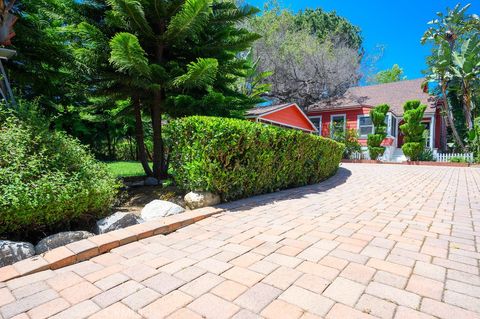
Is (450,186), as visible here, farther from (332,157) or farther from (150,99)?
(150,99)

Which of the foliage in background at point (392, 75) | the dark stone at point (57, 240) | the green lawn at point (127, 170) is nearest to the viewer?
the dark stone at point (57, 240)

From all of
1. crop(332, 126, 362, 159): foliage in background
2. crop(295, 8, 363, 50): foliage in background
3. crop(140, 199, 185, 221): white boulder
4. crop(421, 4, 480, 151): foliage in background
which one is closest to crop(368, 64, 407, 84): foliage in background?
crop(295, 8, 363, 50): foliage in background

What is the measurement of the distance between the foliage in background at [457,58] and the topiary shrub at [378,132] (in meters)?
3.78

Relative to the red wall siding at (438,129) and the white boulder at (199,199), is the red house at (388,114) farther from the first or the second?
the white boulder at (199,199)

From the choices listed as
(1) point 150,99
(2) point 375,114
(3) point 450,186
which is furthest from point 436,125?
(1) point 150,99

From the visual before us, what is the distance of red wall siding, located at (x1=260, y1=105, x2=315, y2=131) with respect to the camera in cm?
1515

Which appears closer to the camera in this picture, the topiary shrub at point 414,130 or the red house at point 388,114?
the topiary shrub at point 414,130

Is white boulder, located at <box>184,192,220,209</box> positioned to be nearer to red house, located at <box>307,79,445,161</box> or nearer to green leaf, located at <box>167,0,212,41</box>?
green leaf, located at <box>167,0,212,41</box>

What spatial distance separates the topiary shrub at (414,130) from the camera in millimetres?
15320

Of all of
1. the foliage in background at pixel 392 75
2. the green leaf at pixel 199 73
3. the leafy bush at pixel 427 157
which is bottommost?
the leafy bush at pixel 427 157

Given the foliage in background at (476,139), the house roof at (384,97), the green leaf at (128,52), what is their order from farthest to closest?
the house roof at (384,97) < the foliage in background at (476,139) < the green leaf at (128,52)

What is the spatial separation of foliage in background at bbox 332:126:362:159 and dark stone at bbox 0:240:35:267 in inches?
682

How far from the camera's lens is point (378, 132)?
16.7 m

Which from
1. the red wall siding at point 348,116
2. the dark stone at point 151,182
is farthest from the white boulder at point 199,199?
the red wall siding at point 348,116
